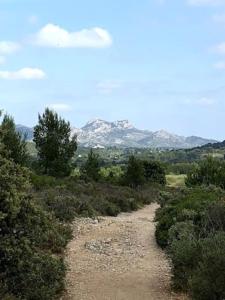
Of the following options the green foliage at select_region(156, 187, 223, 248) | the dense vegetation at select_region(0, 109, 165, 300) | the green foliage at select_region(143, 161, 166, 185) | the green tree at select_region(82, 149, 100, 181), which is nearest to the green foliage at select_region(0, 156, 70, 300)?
the dense vegetation at select_region(0, 109, 165, 300)

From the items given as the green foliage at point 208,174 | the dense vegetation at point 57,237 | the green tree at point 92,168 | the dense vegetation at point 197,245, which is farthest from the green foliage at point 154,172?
the dense vegetation at point 197,245

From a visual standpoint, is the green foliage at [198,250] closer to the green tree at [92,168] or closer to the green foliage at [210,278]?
the green foliage at [210,278]

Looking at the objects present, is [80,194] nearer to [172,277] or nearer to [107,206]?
[107,206]

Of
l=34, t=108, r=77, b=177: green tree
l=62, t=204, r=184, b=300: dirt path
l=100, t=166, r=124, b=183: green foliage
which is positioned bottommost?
l=62, t=204, r=184, b=300: dirt path

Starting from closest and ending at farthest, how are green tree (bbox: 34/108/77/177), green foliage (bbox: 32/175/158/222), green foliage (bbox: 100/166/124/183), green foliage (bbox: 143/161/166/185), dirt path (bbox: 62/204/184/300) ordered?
dirt path (bbox: 62/204/184/300), green foliage (bbox: 32/175/158/222), green tree (bbox: 34/108/77/177), green foliage (bbox: 100/166/124/183), green foliage (bbox: 143/161/166/185)

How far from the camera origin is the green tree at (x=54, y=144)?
128ft

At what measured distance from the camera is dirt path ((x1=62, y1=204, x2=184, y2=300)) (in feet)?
35.9

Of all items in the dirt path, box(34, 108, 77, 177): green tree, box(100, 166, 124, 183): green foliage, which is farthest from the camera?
box(100, 166, 124, 183): green foliage

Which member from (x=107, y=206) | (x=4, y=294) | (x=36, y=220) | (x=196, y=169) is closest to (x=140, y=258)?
(x=36, y=220)

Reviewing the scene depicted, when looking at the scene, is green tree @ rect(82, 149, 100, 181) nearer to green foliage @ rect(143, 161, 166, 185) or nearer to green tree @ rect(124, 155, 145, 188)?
green tree @ rect(124, 155, 145, 188)

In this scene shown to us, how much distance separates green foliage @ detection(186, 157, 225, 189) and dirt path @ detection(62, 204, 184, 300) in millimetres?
16168

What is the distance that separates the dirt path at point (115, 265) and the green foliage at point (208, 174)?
16168mm

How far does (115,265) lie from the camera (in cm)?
1352

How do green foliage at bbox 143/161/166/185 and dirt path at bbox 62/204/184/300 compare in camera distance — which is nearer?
dirt path at bbox 62/204/184/300
